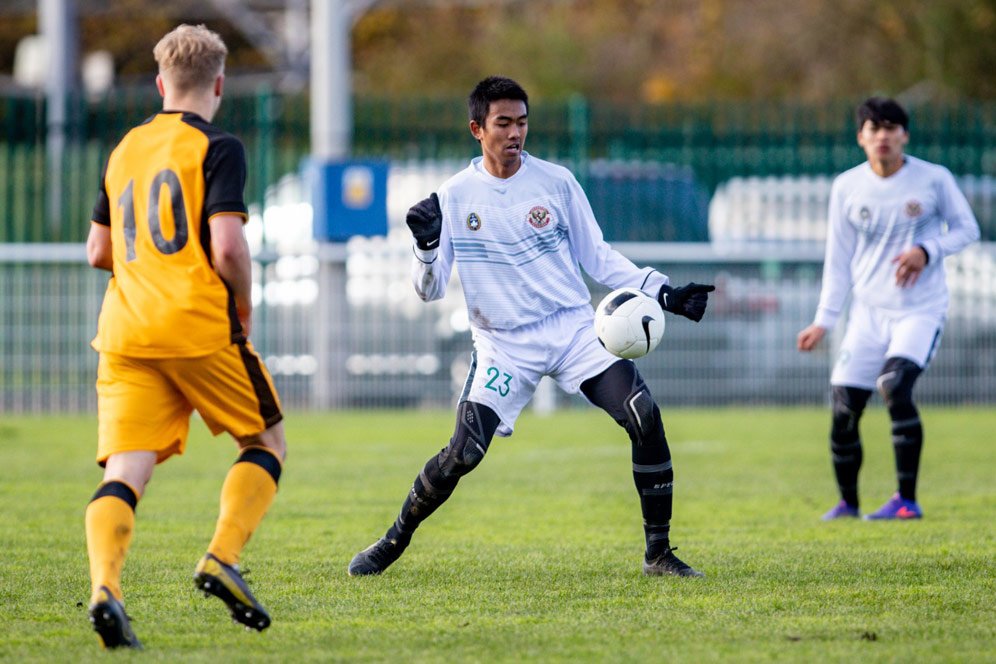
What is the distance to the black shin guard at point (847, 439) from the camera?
902cm

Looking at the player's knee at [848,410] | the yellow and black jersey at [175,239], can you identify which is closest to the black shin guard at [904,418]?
the player's knee at [848,410]

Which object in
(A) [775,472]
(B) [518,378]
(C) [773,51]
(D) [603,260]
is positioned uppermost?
(C) [773,51]

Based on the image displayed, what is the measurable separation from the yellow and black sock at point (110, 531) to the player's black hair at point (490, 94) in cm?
231

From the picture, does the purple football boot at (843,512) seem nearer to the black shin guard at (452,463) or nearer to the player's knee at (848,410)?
the player's knee at (848,410)

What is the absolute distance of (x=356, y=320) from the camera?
17578 millimetres

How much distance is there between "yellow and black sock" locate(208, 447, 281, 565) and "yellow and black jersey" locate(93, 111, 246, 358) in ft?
1.43

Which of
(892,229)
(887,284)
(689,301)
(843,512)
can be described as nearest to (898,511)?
(843,512)

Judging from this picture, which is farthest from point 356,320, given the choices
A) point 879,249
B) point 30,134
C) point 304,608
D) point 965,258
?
point 304,608

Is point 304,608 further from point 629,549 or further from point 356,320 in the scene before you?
point 356,320

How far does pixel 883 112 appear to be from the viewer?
29.3 feet

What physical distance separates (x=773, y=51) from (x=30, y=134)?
74.4 ft

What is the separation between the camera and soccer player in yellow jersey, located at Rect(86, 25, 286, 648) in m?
5.28

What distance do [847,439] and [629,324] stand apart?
282 cm

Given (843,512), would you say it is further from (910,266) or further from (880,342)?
(910,266)
